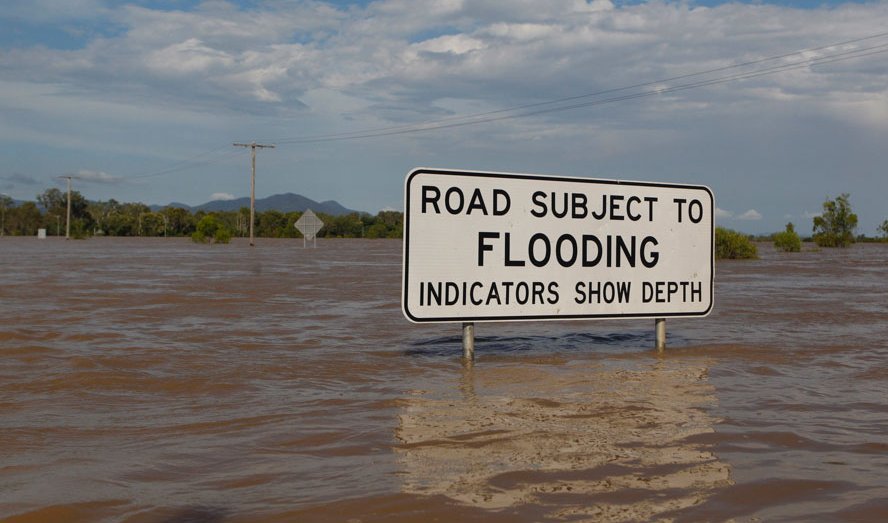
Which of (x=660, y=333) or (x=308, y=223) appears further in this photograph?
(x=308, y=223)

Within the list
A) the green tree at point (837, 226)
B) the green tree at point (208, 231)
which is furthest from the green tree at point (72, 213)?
the green tree at point (837, 226)

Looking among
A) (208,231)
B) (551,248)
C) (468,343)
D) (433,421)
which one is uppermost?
(208,231)

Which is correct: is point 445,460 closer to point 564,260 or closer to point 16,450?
point 16,450

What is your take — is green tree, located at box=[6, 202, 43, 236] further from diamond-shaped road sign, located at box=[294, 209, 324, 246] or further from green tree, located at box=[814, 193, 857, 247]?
green tree, located at box=[814, 193, 857, 247]

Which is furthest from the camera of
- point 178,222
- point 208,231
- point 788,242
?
point 178,222

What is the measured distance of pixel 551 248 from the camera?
26.0 feet

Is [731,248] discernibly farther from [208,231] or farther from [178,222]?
[178,222]

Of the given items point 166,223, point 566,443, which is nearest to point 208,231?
point 166,223

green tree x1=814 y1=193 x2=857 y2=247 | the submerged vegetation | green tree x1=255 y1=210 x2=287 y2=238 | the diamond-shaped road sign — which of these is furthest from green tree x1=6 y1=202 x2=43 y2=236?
green tree x1=814 y1=193 x2=857 y2=247

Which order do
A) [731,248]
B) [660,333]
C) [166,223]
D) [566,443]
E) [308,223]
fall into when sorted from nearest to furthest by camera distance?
[566,443]
[660,333]
[731,248]
[308,223]
[166,223]

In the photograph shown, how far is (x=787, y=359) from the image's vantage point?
8227 mm

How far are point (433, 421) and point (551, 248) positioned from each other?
9.47ft

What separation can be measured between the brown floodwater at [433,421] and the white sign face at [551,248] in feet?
1.94

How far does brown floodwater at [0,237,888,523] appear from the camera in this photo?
389cm
